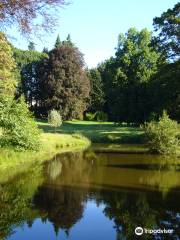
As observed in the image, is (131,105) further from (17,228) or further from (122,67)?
(17,228)

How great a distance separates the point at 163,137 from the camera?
39.2 meters

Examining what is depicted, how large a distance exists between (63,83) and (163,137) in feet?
117

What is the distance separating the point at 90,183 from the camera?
905 inches

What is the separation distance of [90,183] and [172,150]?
18.5m

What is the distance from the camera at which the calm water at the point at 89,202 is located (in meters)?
14.3

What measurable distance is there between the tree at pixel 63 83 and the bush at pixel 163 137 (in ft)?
106

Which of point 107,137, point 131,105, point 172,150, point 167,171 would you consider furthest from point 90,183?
point 131,105

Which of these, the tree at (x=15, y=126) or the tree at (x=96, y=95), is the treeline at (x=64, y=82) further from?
the tree at (x=15, y=126)

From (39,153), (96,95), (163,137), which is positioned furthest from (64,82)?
(39,153)

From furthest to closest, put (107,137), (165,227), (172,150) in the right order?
(107,137) → (172,150) → (165,227)

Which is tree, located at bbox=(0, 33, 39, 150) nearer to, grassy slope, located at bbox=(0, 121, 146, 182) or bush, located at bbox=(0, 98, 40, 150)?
bush, located at bbox=(0, 98, 40, 150)

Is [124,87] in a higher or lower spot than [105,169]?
higher
